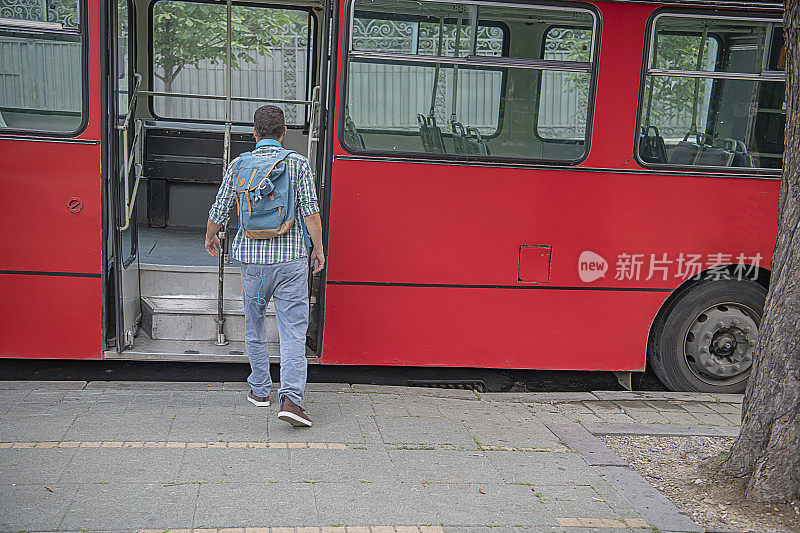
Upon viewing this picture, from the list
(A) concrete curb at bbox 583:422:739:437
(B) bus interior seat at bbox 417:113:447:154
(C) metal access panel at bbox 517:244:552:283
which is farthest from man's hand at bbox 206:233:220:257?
(A) concrete curb at bbox 583:422:739:437

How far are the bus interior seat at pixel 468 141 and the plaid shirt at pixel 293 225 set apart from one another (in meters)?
1.28

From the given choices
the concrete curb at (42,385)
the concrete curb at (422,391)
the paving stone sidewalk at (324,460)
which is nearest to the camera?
the paving stone sidewalk at (324,460)

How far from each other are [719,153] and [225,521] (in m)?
4.24

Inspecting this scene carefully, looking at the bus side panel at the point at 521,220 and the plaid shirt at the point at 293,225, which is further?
the bus side panel at the point at 521,220

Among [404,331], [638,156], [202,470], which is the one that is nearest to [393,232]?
[404,331]

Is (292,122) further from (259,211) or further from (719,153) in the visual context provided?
(719,153)

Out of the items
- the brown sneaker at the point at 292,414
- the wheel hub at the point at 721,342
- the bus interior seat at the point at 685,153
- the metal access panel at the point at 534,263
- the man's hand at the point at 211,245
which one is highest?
the bus interior seat at the point at 685,153

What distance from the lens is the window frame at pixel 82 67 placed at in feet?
16.7

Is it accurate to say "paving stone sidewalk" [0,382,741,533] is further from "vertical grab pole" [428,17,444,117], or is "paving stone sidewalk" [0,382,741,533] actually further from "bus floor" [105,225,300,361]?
"vertical grab pole" [428,17,444,117]

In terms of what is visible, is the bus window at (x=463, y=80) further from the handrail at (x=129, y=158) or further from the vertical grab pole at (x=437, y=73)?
the handrail at (x=129, y=158)

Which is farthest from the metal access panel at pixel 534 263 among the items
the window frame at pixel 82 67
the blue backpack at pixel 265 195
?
the window frame at pixel 82 67

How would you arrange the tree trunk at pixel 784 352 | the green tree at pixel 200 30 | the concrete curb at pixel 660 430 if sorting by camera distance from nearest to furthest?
the tree trunk at pixel 784 352, the concrete curb at pixel 660 430, the green tree at pixel 200 30

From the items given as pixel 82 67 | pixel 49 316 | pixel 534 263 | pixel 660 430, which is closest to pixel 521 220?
pixel 534 263

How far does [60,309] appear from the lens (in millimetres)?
5344
